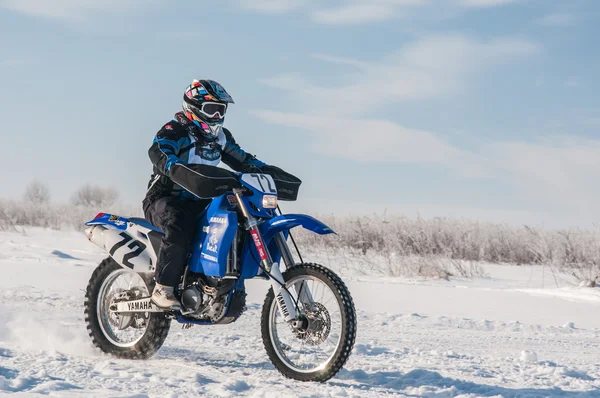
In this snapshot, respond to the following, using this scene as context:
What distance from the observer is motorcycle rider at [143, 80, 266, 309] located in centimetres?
570

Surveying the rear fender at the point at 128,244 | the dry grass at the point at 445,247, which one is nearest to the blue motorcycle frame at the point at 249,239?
the rear fender at the point at 128,244

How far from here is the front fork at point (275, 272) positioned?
5.27 meters

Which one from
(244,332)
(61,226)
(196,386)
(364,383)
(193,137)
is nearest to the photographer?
(196,386)

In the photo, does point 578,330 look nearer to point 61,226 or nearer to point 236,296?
point 236,296

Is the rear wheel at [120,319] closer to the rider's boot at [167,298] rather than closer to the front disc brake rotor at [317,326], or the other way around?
the rider's boot at [167,298]

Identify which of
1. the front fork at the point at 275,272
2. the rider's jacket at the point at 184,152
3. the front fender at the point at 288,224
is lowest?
the front fork at the point at 275,272

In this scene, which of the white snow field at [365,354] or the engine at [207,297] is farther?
the engine at [207,297]

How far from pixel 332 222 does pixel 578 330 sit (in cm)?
1382

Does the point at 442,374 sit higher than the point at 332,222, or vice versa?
the point at 332,222

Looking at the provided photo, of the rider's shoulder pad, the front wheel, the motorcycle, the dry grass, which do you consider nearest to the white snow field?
the front wheel

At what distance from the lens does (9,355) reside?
18.7 ft

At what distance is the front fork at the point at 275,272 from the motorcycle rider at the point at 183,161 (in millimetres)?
448

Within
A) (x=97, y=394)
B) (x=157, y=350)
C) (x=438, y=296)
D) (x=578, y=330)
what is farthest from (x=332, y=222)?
(x=97, y=394)

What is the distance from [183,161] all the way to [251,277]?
1035 mm
